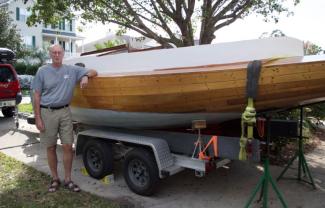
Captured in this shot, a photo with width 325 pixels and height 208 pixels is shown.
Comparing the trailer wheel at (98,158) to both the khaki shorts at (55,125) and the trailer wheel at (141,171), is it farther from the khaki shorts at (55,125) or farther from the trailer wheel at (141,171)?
the khaki shorts at (55,125)

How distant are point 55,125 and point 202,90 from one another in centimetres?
216

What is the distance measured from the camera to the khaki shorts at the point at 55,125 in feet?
17.5

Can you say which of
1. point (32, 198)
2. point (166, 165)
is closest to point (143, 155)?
point (166, 165)

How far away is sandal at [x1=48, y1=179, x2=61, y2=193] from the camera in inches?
213

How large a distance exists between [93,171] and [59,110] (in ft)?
4.12

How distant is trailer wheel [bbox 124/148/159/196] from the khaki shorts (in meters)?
0.92

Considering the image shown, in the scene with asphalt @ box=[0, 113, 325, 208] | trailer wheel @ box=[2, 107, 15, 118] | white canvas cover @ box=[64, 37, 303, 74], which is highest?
white canvas cover @ box=[64, 37, 303, 74]

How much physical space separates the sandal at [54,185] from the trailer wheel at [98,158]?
2.11ft

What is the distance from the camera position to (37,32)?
42.0 meters

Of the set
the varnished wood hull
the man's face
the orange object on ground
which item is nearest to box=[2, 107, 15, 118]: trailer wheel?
the varnished wood hull

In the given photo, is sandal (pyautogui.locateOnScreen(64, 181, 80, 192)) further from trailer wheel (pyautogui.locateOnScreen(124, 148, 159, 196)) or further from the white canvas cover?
the white canvas cover

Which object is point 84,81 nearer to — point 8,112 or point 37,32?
point 8,112

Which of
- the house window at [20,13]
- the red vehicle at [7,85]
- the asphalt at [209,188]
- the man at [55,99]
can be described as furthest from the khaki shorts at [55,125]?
the house window at [20,13]

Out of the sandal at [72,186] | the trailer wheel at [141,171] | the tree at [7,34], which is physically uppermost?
the tree at [7,34]
